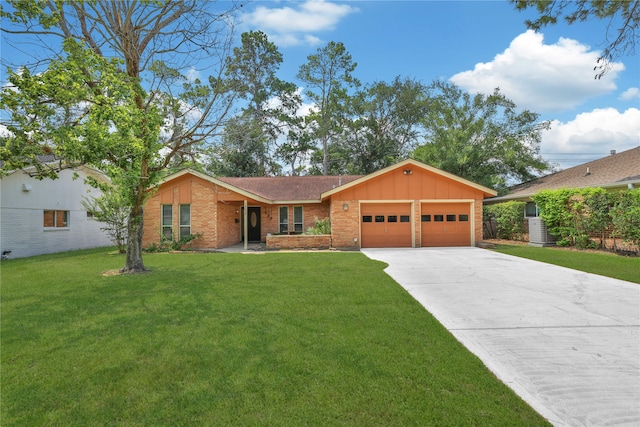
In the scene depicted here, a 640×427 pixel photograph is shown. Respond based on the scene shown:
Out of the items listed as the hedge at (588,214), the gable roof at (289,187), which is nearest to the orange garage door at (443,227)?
the hedge at (588,214)

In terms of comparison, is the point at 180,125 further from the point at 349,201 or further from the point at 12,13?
the point at 349,201

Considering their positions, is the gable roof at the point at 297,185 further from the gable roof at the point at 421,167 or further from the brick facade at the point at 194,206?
the brick facade at the point at 194,206

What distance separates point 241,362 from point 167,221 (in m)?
14.4

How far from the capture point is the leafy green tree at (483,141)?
2566 cm

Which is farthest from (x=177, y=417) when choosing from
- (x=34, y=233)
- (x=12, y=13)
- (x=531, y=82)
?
(x=34, y=233)

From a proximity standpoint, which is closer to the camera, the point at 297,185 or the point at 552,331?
the point at 552,331

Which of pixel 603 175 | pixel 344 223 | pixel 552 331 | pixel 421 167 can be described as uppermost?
pixel 421 167

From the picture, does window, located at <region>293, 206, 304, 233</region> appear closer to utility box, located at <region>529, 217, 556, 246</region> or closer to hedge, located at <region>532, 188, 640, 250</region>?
utility box, located at <region>529, 217, 556, 246</region>

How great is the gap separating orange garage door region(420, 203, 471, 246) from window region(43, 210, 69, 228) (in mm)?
18533

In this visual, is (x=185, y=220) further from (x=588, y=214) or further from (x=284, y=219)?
(x=588, y=214)

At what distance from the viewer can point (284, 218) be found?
63.6 ft

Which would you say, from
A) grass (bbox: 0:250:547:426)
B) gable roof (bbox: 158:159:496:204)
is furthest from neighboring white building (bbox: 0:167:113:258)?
grass (bbox: 0:250:547:426)

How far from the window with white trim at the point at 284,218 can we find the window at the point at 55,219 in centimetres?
1130

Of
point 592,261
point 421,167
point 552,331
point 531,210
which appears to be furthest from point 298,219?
point 552,331
